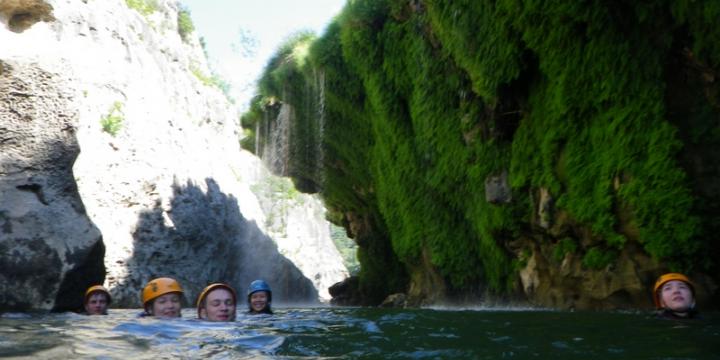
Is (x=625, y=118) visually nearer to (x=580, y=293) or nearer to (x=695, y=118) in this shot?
(x=695, y=118)

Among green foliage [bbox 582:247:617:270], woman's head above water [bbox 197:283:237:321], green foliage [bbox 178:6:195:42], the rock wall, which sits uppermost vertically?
green foliage [bbox 178:6:195:42]

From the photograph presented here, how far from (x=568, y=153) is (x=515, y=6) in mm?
2617

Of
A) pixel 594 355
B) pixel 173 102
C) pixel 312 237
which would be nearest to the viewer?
pixel 594 355

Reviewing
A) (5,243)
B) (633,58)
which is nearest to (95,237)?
(5,243)

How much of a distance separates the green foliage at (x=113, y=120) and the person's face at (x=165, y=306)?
13890 mm

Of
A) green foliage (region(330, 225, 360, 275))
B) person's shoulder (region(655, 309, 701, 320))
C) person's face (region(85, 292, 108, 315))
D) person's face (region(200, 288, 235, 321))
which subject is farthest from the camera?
green foliage (region(330, 225, 360, 275))

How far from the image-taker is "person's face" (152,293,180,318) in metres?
7.83

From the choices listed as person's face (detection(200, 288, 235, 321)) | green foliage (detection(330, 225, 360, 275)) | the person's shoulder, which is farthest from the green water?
green foliage (detection(330, 225, 360, 275))

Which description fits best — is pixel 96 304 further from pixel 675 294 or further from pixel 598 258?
pixel 598 258

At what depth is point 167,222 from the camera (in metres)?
21.2

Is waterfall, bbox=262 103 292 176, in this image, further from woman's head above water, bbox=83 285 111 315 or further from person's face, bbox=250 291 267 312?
woman's head above water, bbox=83 285 111 315

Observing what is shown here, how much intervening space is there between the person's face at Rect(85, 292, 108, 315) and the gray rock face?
0.48 meters

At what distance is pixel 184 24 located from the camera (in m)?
39.8

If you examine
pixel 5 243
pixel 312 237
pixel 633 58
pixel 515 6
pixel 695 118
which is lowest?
pixel 5 243
